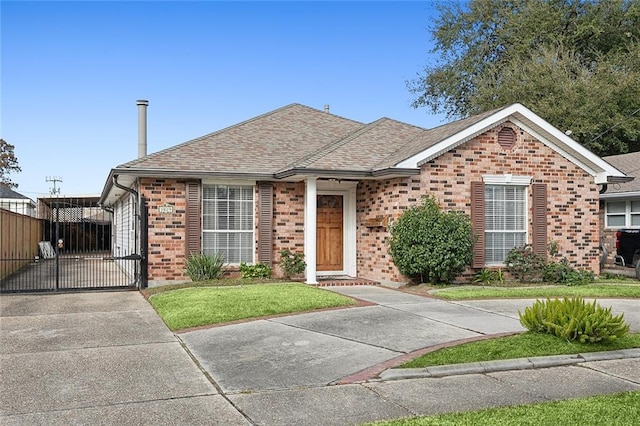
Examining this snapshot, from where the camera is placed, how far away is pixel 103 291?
46.6 ft

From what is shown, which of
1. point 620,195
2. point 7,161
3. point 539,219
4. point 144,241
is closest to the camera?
point 144,241

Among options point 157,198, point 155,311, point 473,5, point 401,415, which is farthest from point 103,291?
point 473,5

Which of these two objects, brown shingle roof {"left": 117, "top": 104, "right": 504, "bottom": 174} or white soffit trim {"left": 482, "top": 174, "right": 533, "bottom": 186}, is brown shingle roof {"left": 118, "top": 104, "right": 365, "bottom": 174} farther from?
white soffit trim {"left": 482, "top": 174, "right": 533, "bottom": 186}

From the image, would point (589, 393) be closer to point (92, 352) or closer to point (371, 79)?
point (92, 352)

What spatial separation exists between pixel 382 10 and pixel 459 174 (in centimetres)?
569

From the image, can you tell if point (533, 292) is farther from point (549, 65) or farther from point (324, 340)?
point (549, 65)

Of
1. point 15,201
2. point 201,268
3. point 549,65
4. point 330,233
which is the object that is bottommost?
point 201,268

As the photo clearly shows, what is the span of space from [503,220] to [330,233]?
4.56 metres

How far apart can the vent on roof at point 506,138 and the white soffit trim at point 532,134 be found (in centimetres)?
25

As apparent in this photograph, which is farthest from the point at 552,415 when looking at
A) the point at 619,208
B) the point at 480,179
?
the point at 619,208

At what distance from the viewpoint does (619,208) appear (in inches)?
803

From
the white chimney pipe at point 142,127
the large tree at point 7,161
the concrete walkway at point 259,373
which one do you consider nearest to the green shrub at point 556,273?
the concrete walkway at point 259,373

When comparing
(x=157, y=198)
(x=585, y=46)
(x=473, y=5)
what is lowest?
(x=157, y=198)

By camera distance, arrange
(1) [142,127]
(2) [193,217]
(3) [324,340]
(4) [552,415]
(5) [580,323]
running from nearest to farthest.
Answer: (4) [552,415] < (5) [580,323] < (3) [324,340] < (2) [193,217] < (1) [142,127]
